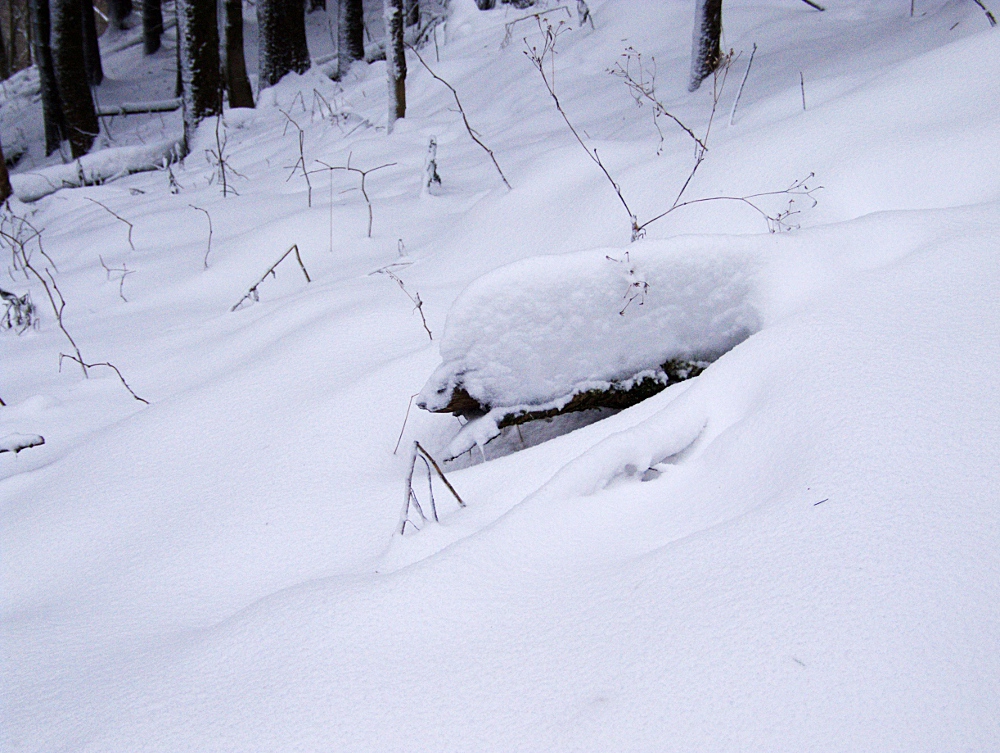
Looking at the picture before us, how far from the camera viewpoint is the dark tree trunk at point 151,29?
48.6 feet

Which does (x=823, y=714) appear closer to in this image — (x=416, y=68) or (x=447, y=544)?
(x=447, y=544)

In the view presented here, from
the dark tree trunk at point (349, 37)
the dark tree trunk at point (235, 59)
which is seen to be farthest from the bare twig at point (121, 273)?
the dark tree trunk at point (349, 37)

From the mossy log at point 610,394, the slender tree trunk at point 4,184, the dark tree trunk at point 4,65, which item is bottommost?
the slender tree trunk at point 4,184

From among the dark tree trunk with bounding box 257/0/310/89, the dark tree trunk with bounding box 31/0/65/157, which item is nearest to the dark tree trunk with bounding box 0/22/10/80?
the dark tree trunk with bounding box 31/0/65/157

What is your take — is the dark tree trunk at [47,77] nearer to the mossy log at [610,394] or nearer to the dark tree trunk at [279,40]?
the dark tree trunk at [279,40]

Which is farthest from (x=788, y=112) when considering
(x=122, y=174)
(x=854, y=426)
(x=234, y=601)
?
(x=122, y=174)

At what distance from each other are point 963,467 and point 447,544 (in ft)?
2.45

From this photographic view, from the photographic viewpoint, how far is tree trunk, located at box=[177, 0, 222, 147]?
6730mm

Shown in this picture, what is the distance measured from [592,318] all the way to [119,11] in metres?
20.1

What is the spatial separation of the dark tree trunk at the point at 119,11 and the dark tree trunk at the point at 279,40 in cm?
1077

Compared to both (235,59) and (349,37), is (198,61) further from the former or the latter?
(349,37)

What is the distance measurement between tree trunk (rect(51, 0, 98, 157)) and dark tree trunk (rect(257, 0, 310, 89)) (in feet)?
7.07

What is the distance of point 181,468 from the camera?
1731 mm

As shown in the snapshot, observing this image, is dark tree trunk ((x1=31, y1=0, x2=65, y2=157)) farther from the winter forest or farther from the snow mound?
the snow mound
